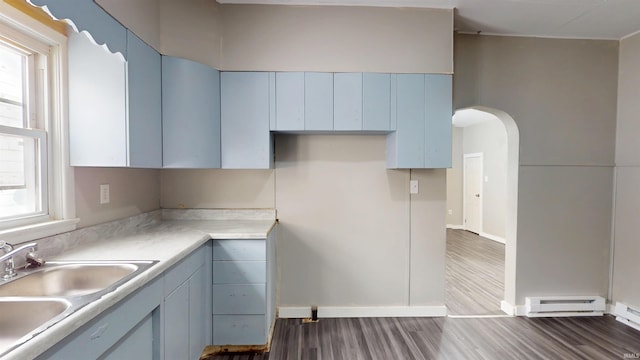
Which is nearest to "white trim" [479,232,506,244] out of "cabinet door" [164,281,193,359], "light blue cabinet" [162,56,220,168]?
"light blue cabinet" [162,56,220,168]

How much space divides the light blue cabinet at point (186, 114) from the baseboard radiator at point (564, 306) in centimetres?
318

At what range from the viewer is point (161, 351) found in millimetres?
1516

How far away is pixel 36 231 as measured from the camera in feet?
4.96

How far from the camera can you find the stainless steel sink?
4.49 ft

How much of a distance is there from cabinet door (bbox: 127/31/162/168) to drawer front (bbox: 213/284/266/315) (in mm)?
1026

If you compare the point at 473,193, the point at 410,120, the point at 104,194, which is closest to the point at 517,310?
the point at 410,120

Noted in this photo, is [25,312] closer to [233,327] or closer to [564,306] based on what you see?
[233,327]

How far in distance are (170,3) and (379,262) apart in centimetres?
277

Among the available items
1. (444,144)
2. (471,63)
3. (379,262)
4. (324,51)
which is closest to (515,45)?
(471,63)

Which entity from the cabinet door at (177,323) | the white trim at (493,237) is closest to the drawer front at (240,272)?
the cabinet door at (177,323)

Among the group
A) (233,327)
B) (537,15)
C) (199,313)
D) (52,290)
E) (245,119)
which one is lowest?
(233,327)

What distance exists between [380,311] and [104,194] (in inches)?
95.2

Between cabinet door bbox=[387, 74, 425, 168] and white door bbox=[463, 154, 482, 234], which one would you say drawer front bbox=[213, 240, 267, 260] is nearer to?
cabinet door bbox=[387, 74, 425, 168]

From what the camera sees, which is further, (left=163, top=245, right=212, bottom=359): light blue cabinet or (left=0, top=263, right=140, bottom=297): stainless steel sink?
(left=163, top=245, right=212, bottom=359): light blue cabinet
